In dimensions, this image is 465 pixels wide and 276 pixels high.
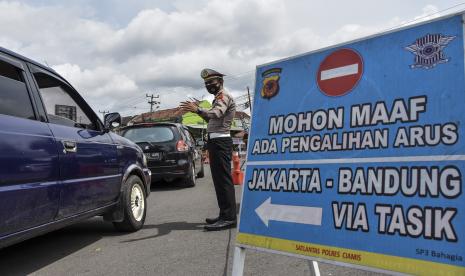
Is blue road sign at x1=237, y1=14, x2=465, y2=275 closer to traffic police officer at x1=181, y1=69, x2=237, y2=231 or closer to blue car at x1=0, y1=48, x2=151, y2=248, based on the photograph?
blue car at x1=0, y1=48, x2=151, y2=248

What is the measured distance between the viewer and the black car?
32.6 ft

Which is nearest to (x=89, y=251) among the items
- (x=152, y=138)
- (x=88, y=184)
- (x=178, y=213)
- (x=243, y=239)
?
(x=88, y=184)

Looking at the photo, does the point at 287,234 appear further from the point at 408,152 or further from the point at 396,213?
the point at 408,152

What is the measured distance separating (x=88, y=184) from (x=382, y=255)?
123 inches

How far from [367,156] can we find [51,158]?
8.68ft

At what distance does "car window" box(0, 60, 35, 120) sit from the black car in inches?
247

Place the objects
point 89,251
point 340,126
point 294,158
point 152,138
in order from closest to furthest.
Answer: point 340,126, point 294,158, point 89,251, point 152,138

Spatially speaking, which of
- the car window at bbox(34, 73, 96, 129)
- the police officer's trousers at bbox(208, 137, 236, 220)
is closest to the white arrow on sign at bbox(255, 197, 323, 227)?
the car window at bbox(34, 73, 96, 129)

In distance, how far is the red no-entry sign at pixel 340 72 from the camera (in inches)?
92.0

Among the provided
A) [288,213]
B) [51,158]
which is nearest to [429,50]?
[288,213]

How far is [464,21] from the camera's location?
1.97 m

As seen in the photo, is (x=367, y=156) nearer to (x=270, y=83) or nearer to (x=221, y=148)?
(x=270, y=83)

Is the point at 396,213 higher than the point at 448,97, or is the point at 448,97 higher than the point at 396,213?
the point at 448,97

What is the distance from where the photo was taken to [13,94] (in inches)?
139
